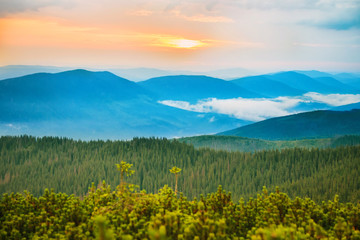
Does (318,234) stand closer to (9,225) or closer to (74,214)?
(74,214)

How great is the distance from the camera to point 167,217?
45.1 ft

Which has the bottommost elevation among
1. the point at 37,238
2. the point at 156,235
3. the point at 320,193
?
the point at 320,193

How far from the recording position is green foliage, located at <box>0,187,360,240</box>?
556 inches

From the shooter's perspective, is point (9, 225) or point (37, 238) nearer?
point (37, 238)

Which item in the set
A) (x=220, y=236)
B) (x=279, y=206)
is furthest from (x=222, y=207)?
(x=220, y=236)

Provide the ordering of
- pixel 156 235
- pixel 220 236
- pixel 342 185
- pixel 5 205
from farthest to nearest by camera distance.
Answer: pixel 342 185
pixel 5 205
pixel 220 236
pixel 156 235

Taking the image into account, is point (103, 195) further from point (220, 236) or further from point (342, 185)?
point (342, 185)

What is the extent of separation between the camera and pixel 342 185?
540 feet

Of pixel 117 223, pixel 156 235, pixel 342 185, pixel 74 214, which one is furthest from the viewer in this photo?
pixel 342 185

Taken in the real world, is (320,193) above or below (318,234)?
→ below

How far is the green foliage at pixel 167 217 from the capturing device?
14125mm

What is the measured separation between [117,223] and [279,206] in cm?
818

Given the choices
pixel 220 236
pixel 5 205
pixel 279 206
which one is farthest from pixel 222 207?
pixel 5 205

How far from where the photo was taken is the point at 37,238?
14484 mm
